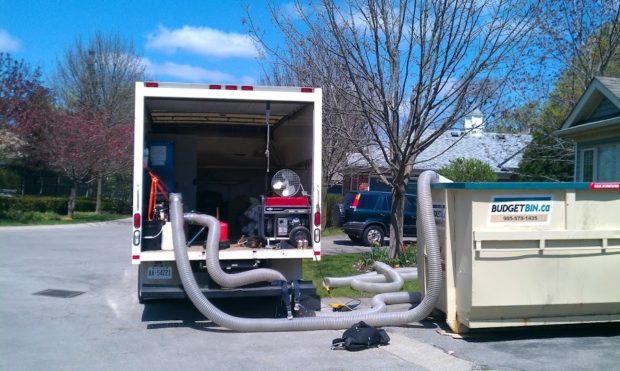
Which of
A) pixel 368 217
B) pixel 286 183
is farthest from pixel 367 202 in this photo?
pixel 286 183

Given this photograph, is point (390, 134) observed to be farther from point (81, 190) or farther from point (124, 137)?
point (81, 190)

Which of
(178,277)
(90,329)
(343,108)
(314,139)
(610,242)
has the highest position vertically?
(343,108)

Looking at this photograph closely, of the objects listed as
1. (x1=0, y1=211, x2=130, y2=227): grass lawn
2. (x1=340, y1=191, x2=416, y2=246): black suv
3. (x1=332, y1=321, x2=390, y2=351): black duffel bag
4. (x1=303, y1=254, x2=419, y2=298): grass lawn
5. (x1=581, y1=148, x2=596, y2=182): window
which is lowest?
(x1=332, y1=321, x2=390, y2=351): black duffel bag

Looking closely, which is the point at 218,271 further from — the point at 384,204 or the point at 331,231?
the point at 331,231

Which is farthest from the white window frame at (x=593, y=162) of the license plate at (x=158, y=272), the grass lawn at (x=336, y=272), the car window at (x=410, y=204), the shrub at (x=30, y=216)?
the shrub at (x=30, y=216)

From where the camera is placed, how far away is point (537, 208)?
24.6ft

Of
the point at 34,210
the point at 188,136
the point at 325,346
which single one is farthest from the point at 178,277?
the point at 34,210

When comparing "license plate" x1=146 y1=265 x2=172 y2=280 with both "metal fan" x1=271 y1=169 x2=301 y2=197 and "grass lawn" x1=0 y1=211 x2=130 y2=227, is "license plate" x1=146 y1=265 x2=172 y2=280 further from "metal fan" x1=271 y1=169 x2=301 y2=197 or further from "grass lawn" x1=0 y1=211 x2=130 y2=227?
"grass lawn" x1=0 y1=211 x2=130 y2=227

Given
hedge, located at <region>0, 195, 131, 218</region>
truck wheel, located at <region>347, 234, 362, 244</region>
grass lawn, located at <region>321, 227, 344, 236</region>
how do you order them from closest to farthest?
truck wheel, located at <region>347, 234, 362, 244</region> < grass lawn, located at <region>321, 227, 344, 236</region> < hedge, located at <region>0, 195, 131, 218</region>

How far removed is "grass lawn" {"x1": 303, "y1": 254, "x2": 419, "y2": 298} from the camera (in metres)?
10.7

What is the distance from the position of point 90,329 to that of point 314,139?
392 cm

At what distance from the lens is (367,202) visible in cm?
2019

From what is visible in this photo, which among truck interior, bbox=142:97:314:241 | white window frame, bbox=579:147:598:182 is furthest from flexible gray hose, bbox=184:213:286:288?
white window frame, bbox=579:147:598:182

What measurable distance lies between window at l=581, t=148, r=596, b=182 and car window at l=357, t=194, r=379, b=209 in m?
6.15
